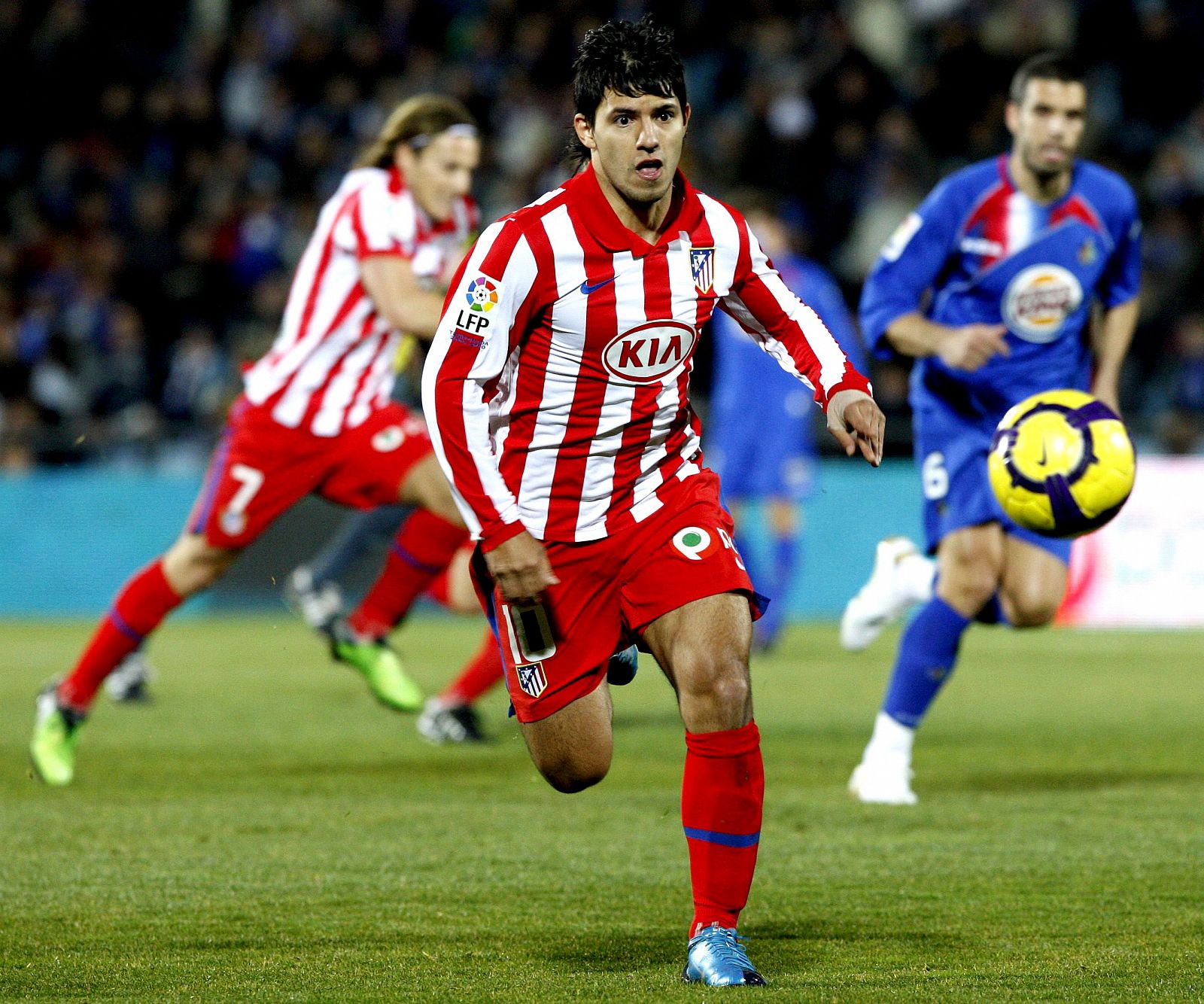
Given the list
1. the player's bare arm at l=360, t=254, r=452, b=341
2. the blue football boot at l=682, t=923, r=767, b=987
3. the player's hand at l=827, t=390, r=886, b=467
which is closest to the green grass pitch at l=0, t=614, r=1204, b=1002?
the blue football boot at l=682, t=923, r=767, b=987

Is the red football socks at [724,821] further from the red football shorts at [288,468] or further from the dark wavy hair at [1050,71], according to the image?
the red football shorts at [288,468]

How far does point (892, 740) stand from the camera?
6016 millimetres

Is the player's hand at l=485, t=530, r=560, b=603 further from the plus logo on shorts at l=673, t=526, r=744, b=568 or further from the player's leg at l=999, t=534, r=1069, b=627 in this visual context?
the player's leg at l=999, t=534, r=1069, b=627

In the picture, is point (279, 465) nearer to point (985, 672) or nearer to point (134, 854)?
point (134, 854)

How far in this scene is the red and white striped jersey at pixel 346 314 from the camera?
706cm

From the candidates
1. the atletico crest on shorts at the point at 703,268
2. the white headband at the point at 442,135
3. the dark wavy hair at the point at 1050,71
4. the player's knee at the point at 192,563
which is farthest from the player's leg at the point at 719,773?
the white headband at the point at 442,135

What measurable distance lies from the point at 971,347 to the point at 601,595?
2058 millimetres

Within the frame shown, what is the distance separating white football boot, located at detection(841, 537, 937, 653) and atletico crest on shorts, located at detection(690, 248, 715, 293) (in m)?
2.84

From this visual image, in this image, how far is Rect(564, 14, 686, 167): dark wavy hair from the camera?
384 cm

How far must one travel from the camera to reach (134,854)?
5109 mm

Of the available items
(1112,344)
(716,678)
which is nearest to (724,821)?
(716,678)

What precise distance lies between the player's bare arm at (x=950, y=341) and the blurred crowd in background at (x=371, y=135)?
8.04m

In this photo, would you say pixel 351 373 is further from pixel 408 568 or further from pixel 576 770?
pixel 576 770

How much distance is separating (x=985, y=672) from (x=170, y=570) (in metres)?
5.23
